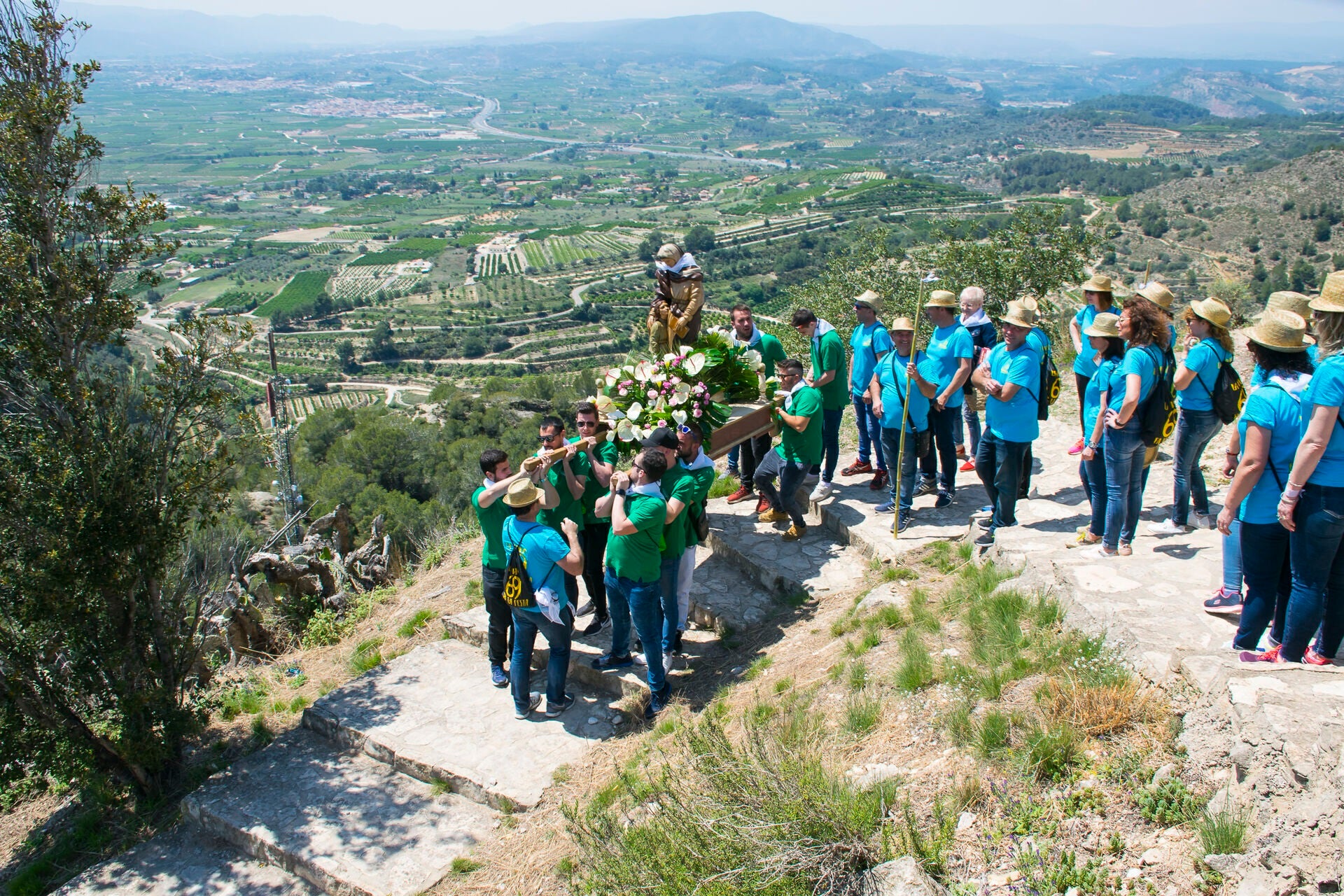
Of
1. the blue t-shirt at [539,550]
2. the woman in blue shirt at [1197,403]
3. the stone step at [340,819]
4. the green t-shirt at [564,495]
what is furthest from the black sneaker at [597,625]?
the woman in blue shirt at [1197,403]

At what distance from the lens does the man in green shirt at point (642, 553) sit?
5414mm

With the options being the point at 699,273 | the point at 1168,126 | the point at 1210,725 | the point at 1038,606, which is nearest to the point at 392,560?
the point at 699,273

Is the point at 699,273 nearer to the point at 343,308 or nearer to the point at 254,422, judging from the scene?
the point at 254,422

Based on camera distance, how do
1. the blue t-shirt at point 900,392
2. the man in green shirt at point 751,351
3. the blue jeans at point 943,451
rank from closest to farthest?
the blue t-shirt at point 900,392
the blue jeans at point 943,451
the man in green shirt at point 751,351

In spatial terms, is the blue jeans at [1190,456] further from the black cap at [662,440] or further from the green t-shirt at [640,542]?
the green t-shirt at [640,542]

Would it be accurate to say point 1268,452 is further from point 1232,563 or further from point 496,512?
point 496,512

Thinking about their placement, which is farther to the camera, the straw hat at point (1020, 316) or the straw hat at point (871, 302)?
the straw hat at point (871, 302)

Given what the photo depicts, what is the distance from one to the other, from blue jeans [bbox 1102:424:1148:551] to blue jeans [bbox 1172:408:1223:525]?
570mm

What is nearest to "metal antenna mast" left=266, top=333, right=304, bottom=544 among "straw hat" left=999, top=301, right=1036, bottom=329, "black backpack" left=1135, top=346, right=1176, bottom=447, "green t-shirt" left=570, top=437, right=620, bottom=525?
"green t-shirt" left=570, top=437, right=620, bottom=525

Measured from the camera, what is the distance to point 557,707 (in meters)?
6.16

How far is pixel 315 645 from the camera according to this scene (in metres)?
8.62

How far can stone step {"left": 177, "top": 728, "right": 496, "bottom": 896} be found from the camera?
5.11 meters

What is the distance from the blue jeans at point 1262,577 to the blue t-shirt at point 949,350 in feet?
10.0

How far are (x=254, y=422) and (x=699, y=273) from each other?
4.01 meters
